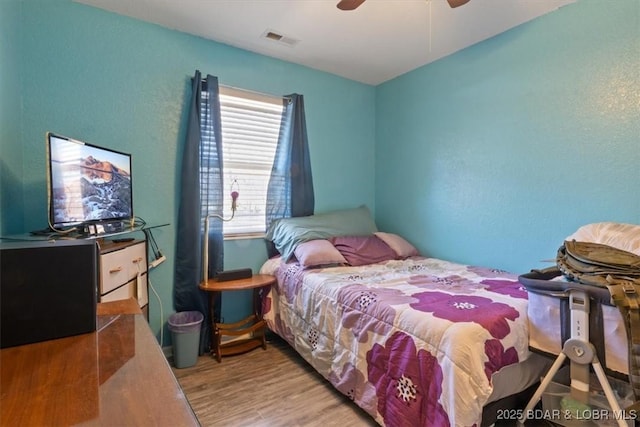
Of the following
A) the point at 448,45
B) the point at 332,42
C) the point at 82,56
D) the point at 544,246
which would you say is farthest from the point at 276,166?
the point at 544,246

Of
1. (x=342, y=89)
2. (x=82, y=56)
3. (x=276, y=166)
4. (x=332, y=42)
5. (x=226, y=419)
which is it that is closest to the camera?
(x=226, y=419)

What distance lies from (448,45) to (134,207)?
2850 mm

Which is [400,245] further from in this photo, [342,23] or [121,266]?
[121,266]

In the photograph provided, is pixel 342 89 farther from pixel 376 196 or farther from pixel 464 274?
pixel 464 274

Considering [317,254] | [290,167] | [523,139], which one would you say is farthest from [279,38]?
[523,139]

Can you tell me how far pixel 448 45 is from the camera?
2672mm

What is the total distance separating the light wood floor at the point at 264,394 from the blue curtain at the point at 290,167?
0.98 m

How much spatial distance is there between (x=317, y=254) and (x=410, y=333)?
112 cm

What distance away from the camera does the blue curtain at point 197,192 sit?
8.11 feet

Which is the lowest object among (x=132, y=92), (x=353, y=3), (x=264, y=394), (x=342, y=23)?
(x=264, y=394)

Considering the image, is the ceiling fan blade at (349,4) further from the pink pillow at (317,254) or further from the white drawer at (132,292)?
the white drawer at (132,292)

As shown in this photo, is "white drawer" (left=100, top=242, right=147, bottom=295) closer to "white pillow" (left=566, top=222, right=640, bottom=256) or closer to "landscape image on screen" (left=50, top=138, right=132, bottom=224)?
"landscape image on screen" (left=50, top=138, right=132, bottom=224)

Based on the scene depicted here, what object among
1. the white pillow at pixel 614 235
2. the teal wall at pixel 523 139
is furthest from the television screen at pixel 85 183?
the white pillow at pixel 614 235

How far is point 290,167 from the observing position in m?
2.98
